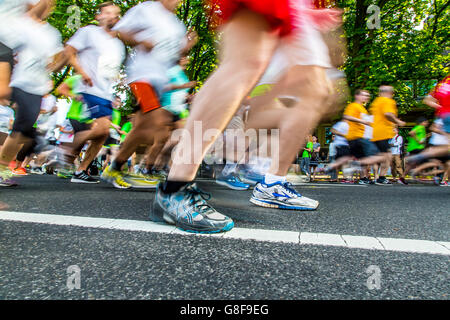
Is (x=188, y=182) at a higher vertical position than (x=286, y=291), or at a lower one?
higher

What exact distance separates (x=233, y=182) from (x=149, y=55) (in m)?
2.08

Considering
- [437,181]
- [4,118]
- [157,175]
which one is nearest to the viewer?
[4,118]

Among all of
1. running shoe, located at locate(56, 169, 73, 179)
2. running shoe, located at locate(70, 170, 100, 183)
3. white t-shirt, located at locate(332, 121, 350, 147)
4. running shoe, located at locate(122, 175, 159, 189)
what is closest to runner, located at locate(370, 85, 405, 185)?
white t-shirt, located at locate(332, 121, 350, 147)

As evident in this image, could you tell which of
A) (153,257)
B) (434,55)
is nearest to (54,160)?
(153,257)

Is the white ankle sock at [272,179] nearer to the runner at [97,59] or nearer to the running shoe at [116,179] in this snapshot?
the running shoe at [116,179]

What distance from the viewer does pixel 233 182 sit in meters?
4.40

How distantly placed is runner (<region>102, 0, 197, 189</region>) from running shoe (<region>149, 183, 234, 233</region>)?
2.07 meters

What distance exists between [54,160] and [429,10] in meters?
16.8

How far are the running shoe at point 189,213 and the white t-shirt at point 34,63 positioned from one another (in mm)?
2530

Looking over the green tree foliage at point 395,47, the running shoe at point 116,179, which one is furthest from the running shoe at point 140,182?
the green tree foliage at point 395,47

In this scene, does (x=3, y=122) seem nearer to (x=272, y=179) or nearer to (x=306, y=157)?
(x=272, y=179)

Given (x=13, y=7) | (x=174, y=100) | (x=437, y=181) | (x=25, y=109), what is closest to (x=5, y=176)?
(x=25, y=109)
